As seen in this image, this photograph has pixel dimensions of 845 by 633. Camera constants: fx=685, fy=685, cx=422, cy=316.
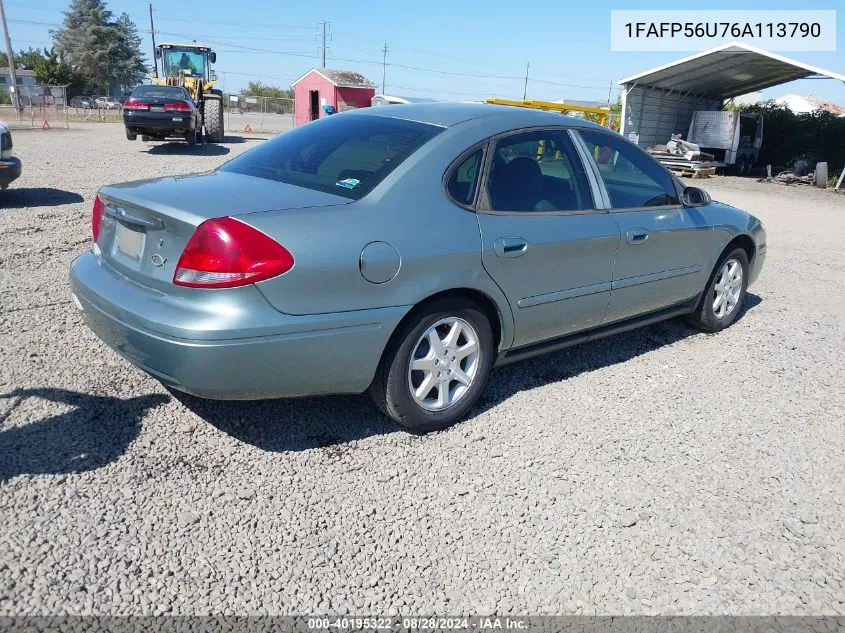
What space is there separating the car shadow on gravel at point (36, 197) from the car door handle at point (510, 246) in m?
7.67

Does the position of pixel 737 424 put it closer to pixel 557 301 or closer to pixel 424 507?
pixel 557 301

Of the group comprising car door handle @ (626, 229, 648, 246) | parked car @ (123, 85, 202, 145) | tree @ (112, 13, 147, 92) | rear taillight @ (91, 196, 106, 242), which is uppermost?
tree @ (112, 13, 147, 92)

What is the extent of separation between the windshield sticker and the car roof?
2.13 feet

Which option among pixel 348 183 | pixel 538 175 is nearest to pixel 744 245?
pixel 538 175

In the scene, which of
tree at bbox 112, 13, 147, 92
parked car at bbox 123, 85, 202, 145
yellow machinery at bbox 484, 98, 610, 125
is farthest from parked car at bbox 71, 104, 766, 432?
tree at bbox 112, 13, 147, 92

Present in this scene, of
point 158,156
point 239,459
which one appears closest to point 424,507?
A: point 239,459

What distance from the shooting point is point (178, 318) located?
2789 mm

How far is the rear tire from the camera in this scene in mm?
21516

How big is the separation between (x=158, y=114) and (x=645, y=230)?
55.5 feet

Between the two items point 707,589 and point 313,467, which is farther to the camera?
point 313,467

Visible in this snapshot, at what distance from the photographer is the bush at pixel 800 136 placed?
79.4 ft

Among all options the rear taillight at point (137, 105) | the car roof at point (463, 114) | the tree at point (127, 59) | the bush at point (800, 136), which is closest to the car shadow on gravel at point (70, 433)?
the car roof at point (463, 114)

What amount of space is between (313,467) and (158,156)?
16188 millimetres

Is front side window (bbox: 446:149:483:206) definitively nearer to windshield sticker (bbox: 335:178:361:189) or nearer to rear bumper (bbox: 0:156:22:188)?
windshield sticker (bbox: 335:178:361:189)
